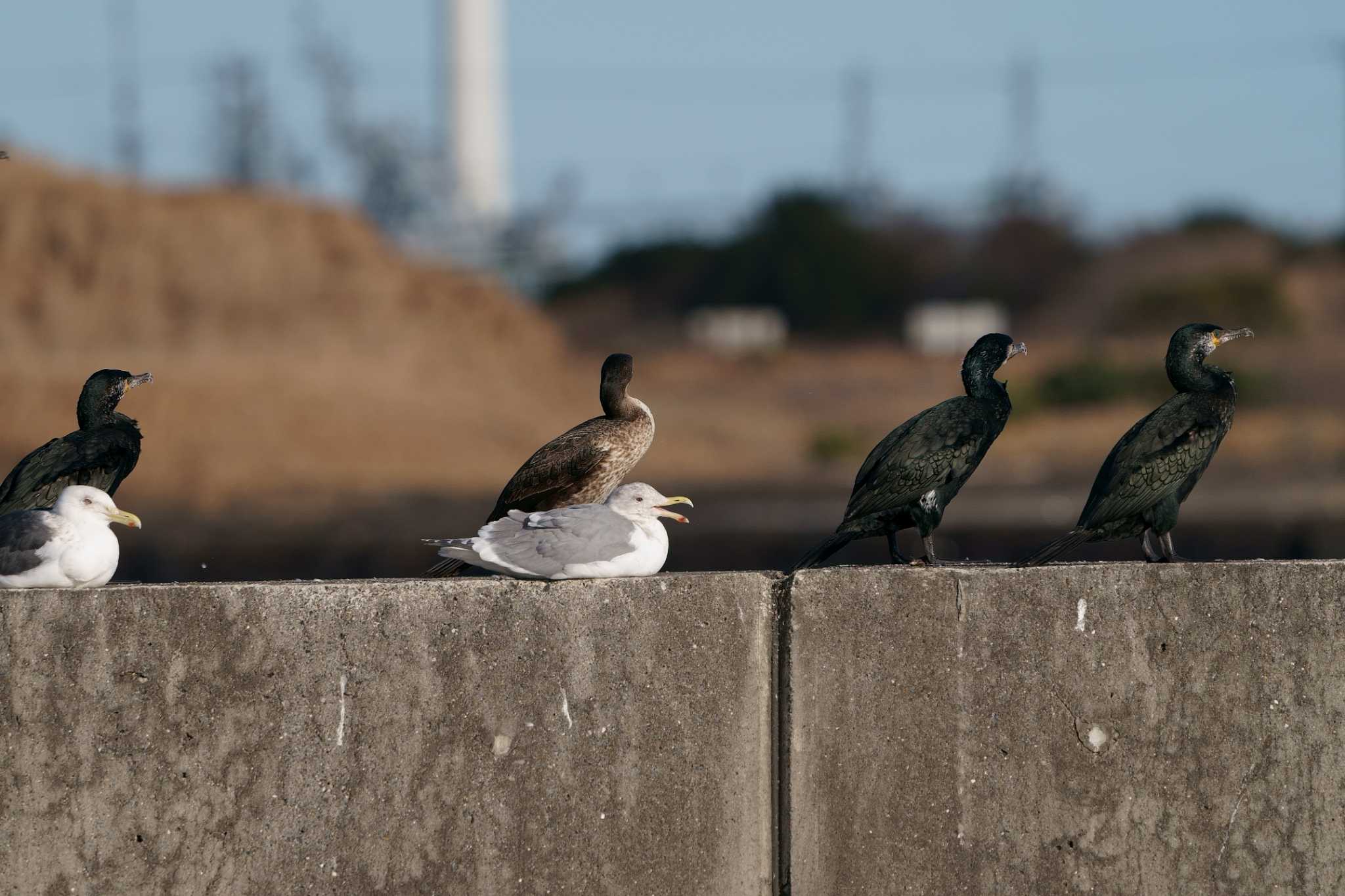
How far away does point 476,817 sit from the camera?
4691mm

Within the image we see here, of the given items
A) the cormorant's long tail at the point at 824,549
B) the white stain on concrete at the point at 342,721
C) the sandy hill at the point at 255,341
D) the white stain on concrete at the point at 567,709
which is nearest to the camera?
the white stain on concrete at the point at 342,721

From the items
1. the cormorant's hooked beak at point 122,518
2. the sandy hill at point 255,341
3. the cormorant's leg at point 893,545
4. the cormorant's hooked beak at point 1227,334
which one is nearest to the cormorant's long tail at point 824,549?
the cormorant's leg at point 893,545

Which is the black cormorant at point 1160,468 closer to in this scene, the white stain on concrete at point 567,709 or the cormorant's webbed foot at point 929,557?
the cormorant's webbed foot at point 929,557

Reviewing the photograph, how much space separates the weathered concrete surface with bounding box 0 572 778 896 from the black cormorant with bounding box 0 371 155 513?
2.99ft

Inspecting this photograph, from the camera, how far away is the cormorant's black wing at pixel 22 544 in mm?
4668

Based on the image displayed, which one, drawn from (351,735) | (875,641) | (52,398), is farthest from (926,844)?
(52,398)

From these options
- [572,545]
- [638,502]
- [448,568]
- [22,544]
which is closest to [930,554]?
[638,502]

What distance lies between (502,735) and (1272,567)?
2296 mm

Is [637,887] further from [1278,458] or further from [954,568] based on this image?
[1278,458]

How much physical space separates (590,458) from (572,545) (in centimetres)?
118

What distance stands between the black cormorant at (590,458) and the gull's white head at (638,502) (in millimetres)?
832

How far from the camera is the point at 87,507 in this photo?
483cm

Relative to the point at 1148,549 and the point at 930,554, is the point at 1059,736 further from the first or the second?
the point at 1148,549

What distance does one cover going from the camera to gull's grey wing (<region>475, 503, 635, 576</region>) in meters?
4.84
